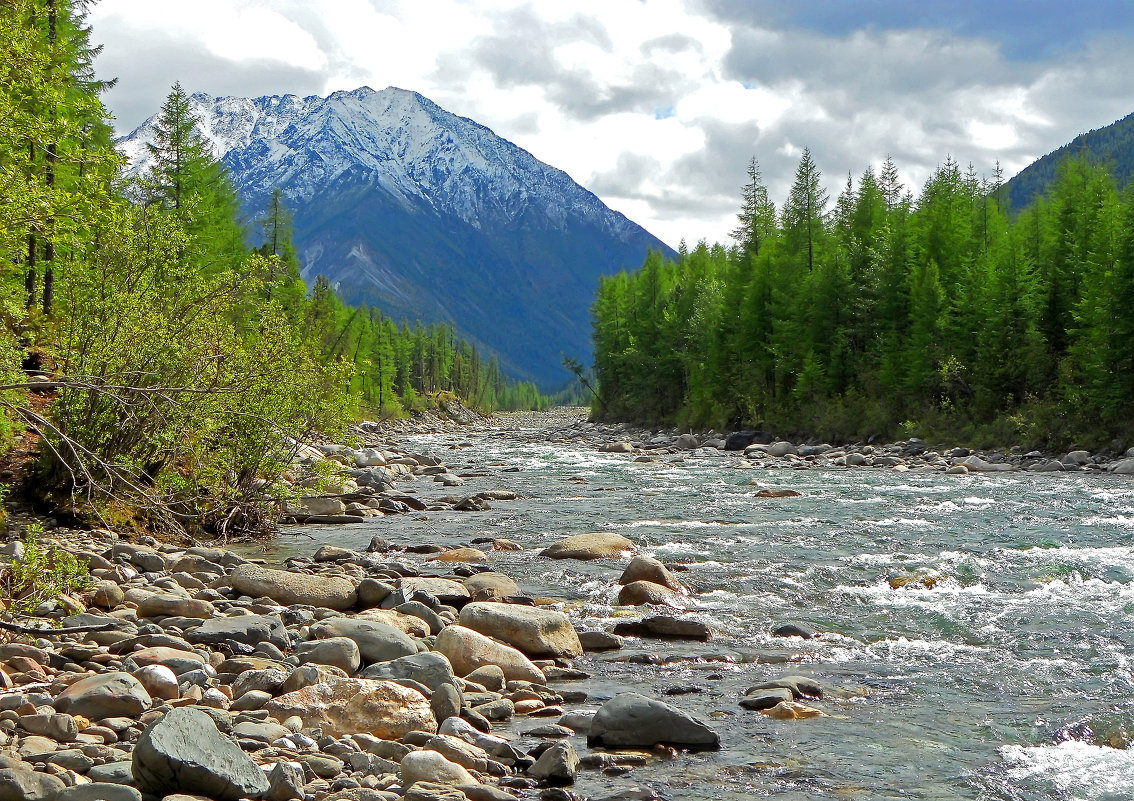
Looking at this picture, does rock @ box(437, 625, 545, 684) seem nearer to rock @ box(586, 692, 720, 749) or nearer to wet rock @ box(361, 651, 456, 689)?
wet rock @ box(361, 651, 456, 689)

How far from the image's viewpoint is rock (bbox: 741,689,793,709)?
25.2ft

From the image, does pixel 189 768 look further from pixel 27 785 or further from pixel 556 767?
pixel 556 767

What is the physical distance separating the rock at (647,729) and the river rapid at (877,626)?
0.17 metres

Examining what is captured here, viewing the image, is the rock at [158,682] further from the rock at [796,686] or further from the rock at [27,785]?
the rock at [796,686]

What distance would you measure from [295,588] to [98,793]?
20.8 feet

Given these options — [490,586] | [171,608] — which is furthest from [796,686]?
[171,608]

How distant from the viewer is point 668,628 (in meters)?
10.2

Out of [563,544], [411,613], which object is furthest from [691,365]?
[411,613]

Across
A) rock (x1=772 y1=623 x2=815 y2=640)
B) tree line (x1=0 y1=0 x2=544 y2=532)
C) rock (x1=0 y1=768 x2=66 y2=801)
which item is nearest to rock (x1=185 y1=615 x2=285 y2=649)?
tree line (x1=0 y1=0 x2=544 y2=532)

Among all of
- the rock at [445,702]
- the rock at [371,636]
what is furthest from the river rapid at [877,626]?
the rock at [371,636]

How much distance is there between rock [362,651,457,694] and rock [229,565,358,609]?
3.16 metres

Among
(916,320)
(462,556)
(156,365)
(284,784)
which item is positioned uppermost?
(916,320)

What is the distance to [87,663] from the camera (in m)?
7.50

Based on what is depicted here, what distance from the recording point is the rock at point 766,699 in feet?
25.2
